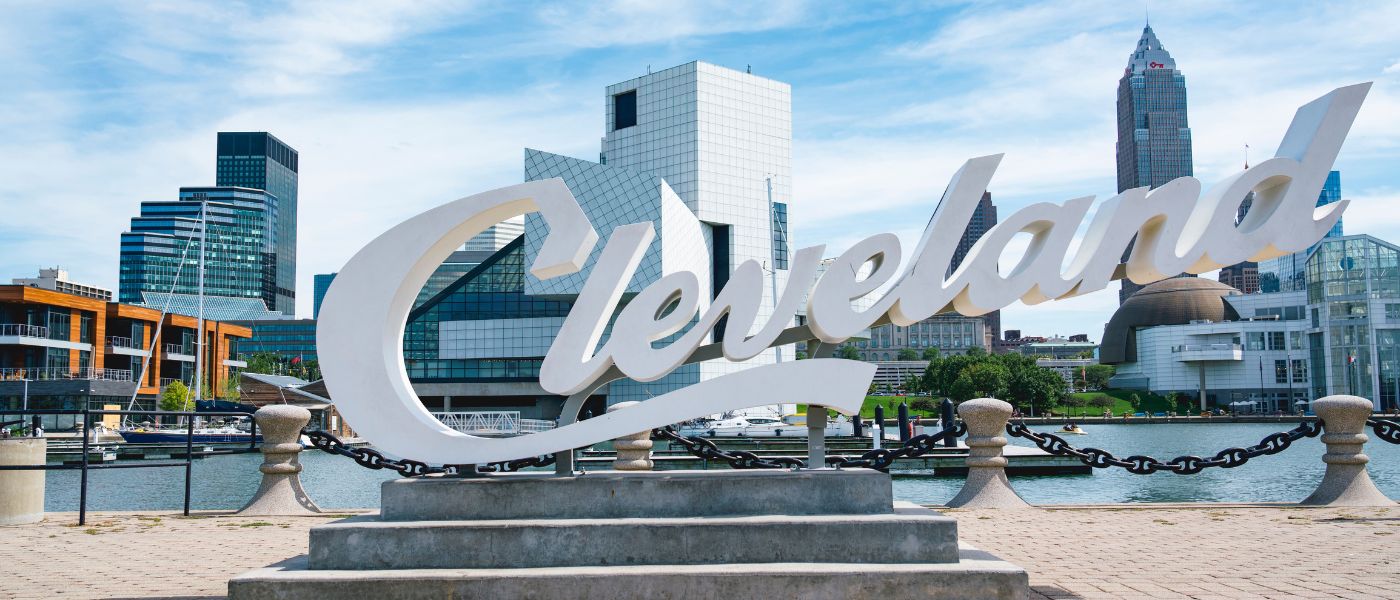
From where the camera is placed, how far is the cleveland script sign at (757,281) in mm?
8031

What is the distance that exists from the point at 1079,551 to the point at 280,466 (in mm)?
9109

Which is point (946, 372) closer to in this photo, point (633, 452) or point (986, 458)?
Result: point (986, 458)

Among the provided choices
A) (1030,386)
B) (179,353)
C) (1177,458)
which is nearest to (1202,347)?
(1030,386)

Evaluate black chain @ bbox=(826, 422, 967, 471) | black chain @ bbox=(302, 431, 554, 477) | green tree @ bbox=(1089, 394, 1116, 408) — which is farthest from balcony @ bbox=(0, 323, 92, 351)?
green tree @ bbox=(1089, 394, 1116, 408)

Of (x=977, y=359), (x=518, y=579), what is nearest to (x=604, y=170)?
(x=977, y=359)

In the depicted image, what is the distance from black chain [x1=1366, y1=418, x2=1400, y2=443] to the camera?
43.1 ft

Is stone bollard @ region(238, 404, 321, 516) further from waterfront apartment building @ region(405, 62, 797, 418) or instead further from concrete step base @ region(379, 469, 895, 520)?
waterfront apartment building @ region(405, 62, 797, 418)

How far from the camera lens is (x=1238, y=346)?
115 metres

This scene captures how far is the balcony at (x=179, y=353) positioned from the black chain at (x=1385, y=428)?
240 feet

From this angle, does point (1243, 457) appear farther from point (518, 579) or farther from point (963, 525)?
point (518, 579)

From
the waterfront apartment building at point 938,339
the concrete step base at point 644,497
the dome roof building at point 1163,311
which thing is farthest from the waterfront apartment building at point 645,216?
the waterfront apartment building at point 938,339

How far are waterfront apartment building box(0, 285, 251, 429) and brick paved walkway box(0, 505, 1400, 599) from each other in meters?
48.1

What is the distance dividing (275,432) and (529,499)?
22.2ft

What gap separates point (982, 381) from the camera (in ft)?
332
